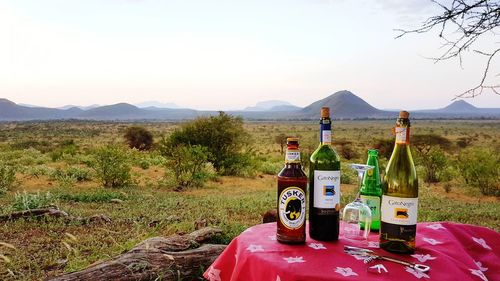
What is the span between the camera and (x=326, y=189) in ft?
7.20

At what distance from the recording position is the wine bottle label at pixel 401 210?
6.89ft

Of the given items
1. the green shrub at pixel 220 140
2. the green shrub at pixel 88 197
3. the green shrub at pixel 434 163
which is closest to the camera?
the green shrub at pixel 88 197

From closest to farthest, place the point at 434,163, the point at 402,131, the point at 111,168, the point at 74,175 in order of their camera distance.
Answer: the point at 402,131
the point at 111,168
the point at 74,175
the point at 434,163

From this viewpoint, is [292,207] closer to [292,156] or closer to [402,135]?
[292,156]

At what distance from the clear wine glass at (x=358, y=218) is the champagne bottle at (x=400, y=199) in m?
0.19

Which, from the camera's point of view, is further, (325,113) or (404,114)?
(325,113)

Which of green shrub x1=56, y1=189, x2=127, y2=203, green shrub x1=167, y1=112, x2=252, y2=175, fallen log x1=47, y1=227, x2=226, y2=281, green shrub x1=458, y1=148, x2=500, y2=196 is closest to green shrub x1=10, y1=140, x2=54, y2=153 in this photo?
green shrub x1=167, y1=112, x2=252, y2=175

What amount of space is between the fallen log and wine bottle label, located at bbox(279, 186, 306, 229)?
1.98 m

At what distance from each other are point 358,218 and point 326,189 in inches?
17.1

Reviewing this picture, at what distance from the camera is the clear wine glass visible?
240 centimetres

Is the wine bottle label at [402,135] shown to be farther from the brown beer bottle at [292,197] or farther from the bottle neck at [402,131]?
the brown beer bottle at [292,197]

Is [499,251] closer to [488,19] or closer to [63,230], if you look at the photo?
[488,19]

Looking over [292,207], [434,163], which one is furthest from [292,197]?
[434,163]

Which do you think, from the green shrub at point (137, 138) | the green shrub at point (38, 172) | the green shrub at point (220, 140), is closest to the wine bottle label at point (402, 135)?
the green shrub at point (38, 172)
